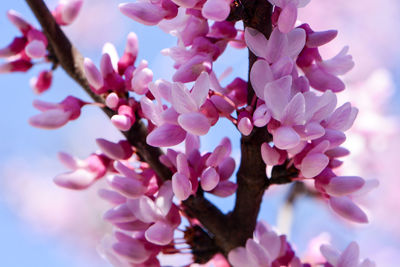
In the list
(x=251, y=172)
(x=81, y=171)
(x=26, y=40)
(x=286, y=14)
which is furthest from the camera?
(x=26, y=40)

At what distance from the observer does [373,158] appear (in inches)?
126

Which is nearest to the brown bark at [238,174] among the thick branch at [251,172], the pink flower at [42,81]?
the thick branch at [251,172]

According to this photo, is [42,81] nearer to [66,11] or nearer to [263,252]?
[66,11]

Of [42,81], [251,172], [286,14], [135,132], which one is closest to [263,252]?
[251,172]

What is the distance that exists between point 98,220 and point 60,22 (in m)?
3.29

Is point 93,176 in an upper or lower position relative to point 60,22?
lower

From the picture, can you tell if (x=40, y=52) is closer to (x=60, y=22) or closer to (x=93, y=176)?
(x=60, y=22)

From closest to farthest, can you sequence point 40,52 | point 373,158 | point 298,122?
point 298,122 → point 40,52 → point 373,158

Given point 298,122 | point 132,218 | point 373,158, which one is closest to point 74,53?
point 132,218

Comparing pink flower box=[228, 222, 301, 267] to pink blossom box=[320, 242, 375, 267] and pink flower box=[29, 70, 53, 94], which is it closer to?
pink blossom box=[320, 242, 375, 267]

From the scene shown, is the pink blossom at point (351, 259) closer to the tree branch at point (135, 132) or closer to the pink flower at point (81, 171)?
the tree branch at point (135, 132)

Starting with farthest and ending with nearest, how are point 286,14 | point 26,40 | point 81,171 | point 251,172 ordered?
point 26,40 < point 81,171 < point 251,172 < point 286,14

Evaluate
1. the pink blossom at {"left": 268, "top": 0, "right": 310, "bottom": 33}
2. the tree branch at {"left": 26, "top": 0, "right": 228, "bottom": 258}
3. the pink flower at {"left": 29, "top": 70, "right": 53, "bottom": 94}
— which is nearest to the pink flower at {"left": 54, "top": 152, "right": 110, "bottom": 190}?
the tree branch at {"left": 26, "top": 0, "right": 228, "bottom": 258}

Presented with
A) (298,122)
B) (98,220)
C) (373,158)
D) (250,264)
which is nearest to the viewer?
(298,122)
